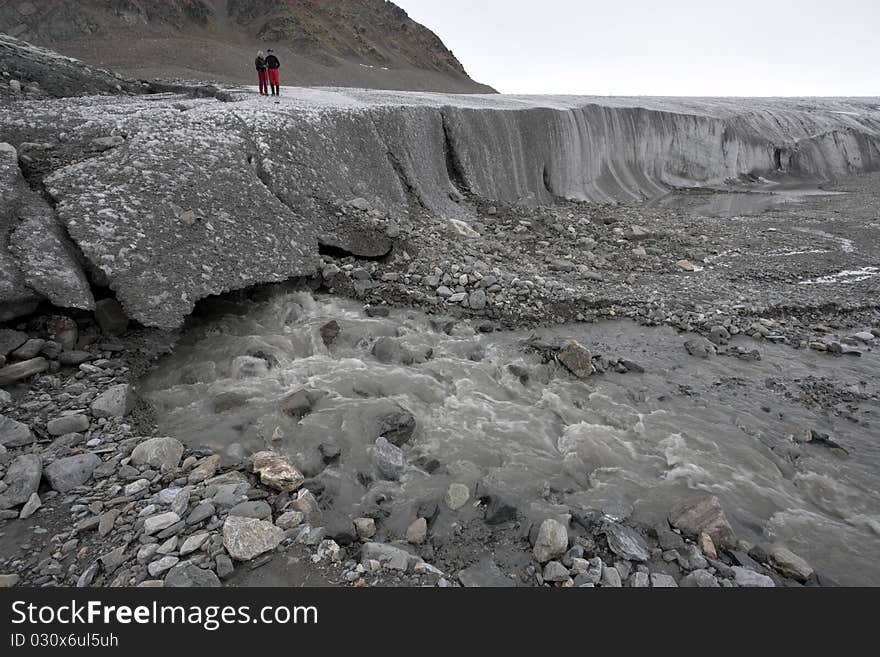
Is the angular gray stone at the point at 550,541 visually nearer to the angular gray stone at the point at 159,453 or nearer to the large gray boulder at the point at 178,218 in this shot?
the angular gray stone at the point at 159,453

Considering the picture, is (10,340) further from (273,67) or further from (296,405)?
(273,67)

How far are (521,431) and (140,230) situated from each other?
4.95 metres

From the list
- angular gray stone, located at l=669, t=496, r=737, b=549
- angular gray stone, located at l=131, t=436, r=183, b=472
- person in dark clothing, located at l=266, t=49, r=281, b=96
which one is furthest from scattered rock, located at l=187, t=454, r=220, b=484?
person in dark clothing, located at l=266, t=49, r=281, b=96

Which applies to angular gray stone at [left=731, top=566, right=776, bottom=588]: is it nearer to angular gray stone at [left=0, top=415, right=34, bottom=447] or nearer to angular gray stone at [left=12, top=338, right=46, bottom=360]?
angular gray stone at [left=0, top=415, right=34, bottom=447]

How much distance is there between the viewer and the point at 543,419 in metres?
5.18

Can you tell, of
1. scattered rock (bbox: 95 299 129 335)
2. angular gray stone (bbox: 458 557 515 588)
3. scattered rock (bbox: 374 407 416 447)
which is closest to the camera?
angular gray stone (bbox: 458 557 515 588)

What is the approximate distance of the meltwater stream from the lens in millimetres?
4125

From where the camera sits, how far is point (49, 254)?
4895 millimetres

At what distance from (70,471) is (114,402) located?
2.89 ft

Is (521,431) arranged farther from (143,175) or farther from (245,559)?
(143,175)

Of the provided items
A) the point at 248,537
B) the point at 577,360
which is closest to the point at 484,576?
the point at 248,537

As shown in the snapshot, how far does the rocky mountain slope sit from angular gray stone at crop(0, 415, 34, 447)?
77.1ft
